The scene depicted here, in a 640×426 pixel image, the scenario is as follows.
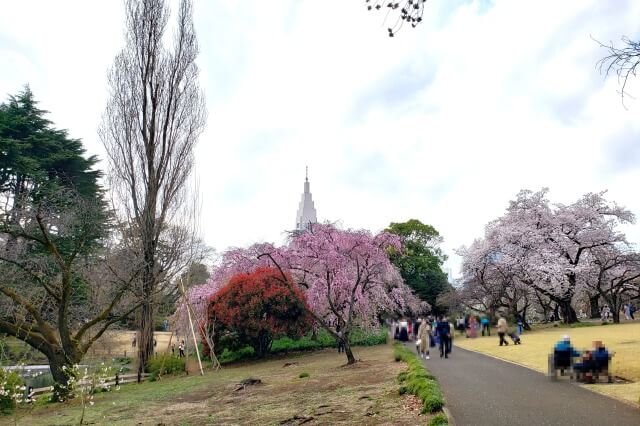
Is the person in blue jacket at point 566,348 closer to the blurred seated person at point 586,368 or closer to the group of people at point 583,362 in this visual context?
the group of people at point 583,362

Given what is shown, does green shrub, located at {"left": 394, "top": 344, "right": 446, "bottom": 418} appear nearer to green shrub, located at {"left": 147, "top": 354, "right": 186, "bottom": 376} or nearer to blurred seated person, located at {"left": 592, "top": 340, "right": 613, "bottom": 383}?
blurred seated person, located at {"left": 592, "top": 340, "right": 613, "bottom": 383}

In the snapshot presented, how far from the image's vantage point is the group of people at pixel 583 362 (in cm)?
936

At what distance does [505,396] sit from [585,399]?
125 cm

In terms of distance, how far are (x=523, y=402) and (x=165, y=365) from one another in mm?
15555

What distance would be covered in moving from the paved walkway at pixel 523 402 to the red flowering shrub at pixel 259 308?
10597 mm

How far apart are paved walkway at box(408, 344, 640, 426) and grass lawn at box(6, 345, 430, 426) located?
908 mm

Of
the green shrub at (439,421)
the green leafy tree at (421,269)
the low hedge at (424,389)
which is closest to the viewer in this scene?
the green shrub at (439,421)

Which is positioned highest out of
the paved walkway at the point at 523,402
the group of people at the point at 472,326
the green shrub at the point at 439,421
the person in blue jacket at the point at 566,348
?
the person in blue jacket at the point at 566,348

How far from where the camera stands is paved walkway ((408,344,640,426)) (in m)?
6.59

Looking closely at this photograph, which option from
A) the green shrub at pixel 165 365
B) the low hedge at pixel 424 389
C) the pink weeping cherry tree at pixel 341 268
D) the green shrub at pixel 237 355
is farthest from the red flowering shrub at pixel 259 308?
the low hedge at pixel 424 389

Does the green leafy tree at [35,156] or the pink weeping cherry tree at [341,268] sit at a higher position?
the green leafy tree at [35,156]

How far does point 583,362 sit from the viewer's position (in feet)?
31.2

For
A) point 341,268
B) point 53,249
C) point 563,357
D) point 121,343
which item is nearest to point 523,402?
point 563,357

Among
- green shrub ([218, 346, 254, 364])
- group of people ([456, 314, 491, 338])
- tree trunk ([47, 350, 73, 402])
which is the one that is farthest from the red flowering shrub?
group of people ([456, 314, 491, 338])
